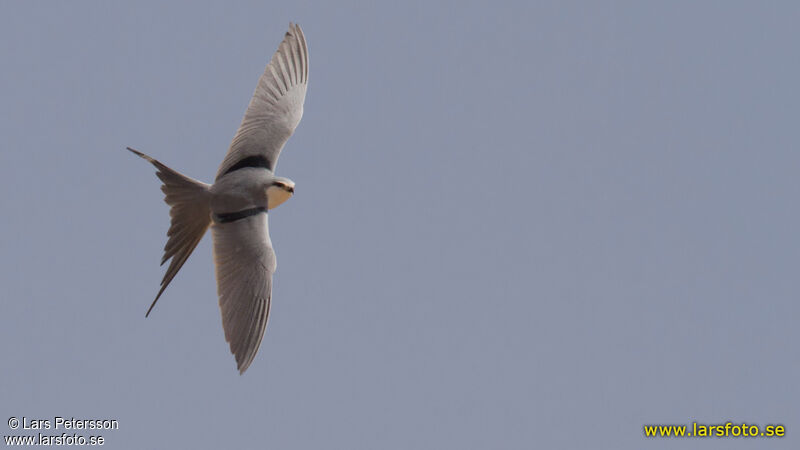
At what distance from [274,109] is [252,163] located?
95cm

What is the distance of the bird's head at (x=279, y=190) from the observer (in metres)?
12.0

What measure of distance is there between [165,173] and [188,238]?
80 cm

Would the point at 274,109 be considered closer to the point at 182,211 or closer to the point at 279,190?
the point at 279,190

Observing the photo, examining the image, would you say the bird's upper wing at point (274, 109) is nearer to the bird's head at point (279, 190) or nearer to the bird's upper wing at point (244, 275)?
the bird's head at point (279, 190)

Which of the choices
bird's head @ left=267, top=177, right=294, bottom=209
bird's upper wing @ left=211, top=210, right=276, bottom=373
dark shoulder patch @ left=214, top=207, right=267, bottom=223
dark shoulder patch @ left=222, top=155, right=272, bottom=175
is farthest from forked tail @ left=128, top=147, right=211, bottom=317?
bird's head @ left=267, top=177, right=294, bottom=209

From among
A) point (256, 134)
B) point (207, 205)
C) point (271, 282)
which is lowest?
point (271, 282)

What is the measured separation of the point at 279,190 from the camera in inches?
476

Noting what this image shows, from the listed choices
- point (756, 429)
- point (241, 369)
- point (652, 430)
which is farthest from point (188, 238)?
point (756, 429)

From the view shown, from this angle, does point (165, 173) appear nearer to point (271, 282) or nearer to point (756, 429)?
point (271, 282)

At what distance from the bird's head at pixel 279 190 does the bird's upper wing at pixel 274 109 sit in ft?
2.03

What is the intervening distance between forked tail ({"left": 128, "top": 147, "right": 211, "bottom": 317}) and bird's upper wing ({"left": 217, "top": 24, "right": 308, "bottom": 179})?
2.19 ft

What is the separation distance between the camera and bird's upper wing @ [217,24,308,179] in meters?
12.6

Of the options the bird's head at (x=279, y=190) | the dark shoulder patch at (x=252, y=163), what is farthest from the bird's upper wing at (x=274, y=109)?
the bird's head at (x=279, y=190)

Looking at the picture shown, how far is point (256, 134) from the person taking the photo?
42.0 feet
